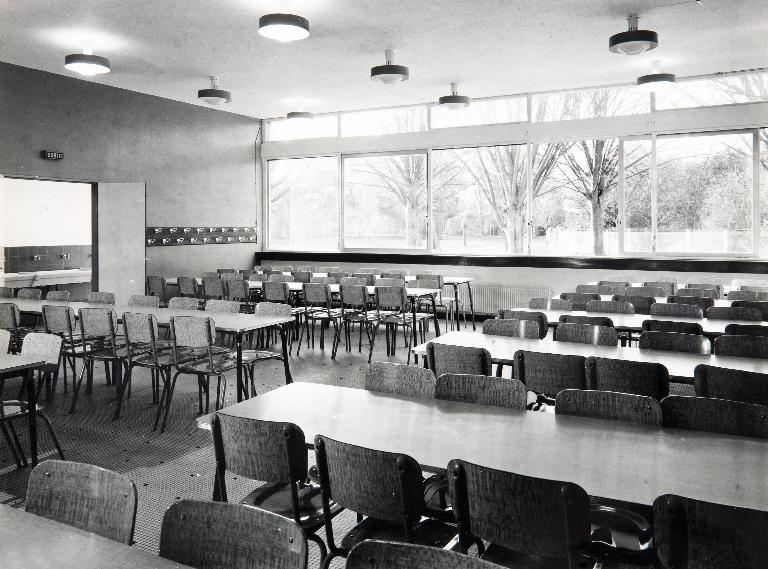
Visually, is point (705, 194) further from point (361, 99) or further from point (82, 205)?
point (82, 205)

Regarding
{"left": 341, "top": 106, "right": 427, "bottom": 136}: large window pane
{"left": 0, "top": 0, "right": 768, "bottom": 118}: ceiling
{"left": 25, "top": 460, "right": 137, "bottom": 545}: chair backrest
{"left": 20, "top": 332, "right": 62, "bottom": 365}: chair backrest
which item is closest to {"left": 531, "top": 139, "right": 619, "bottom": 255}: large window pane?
{"left": 0, "top": 0, "right": 768, "bottom": 118}: ceiling

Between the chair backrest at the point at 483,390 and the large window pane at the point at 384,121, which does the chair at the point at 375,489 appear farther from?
the large window pane at the point at 384,121

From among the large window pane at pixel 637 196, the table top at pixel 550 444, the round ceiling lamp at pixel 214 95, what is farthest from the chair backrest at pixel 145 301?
the large window pane at pixel 637 196

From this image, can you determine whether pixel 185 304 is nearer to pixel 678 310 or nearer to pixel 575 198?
pixel 678 310

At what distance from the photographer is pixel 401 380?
10.6ft

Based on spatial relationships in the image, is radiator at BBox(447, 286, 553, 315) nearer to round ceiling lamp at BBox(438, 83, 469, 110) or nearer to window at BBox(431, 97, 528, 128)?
window at BBox(431, 97, 528, 128)

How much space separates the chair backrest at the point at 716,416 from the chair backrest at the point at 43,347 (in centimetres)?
365

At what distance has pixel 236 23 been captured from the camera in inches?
255

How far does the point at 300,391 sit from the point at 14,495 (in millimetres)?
1811

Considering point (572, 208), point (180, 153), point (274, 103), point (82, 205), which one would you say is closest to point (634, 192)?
point (572, 208)

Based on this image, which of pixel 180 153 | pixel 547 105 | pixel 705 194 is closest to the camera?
pixel 705 194

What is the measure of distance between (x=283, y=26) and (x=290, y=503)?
4.25 meters

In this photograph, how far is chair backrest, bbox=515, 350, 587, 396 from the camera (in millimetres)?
3619

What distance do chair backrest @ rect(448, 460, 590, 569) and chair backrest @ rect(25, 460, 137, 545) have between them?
3.19 ft
